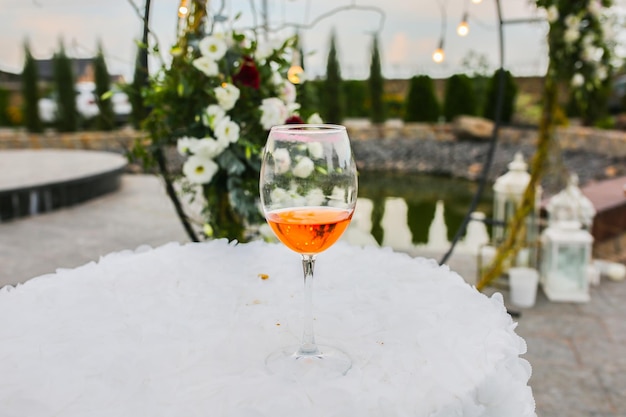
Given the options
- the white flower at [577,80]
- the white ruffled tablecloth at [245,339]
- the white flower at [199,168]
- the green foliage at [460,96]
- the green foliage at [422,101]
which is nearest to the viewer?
the white ruffled tablecloth at [245,339]

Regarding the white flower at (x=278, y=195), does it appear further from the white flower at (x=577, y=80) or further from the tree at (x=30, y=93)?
the tree at (x=30, y=93)

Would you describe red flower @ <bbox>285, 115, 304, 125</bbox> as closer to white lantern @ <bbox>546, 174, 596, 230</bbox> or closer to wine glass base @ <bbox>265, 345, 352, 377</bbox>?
wine glass base @ <bbox>265, 345, 352, 377</bbox>

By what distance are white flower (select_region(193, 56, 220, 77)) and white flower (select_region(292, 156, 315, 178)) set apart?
A: 1.22m

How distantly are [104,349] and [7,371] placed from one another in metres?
0.13

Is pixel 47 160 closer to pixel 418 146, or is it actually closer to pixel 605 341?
pixel 605 341

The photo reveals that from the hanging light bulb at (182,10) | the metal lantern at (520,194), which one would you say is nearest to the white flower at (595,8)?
the metal lantern at (520,194)

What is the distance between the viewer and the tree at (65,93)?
45.1 ft

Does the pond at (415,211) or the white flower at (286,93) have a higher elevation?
the white flower at (286,93)

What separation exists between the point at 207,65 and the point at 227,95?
16 cm

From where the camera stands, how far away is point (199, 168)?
77.2 inches

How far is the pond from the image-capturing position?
6152 millimetres

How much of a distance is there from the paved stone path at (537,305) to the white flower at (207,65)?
76.1 inches

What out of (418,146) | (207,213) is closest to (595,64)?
(207,213)

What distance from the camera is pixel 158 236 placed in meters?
4.60
